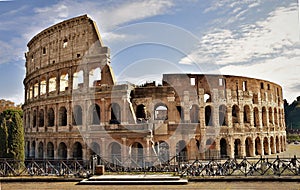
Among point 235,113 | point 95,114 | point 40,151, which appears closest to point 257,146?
point 235,113

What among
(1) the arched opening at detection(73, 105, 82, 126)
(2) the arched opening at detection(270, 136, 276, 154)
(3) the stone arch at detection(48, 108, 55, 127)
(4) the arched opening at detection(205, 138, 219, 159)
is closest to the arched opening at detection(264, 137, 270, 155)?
Answer: (2) the arched opening at detection(270, 136, 276, 154)

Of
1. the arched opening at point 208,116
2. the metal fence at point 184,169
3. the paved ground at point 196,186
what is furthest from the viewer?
the arched opening at point 208,116

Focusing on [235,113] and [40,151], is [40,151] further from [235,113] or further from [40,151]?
[235,113]

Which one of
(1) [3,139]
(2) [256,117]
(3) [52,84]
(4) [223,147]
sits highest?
(3) [52,84]

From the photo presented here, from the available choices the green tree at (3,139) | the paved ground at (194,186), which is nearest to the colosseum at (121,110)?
the green tree at (3,139)

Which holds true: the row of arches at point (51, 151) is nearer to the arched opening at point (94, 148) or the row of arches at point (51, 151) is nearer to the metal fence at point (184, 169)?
the arched opening at point (94, 148)

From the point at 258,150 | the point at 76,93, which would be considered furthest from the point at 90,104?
the point at 258,150

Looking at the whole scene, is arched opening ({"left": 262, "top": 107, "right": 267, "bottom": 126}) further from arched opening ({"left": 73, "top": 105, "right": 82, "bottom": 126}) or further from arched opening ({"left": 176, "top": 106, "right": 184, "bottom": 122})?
arched opening ({"left": 73, "top": 105, "right": 82, "bottom": 126})

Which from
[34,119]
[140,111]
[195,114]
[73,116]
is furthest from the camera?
Answer: [34,119]
